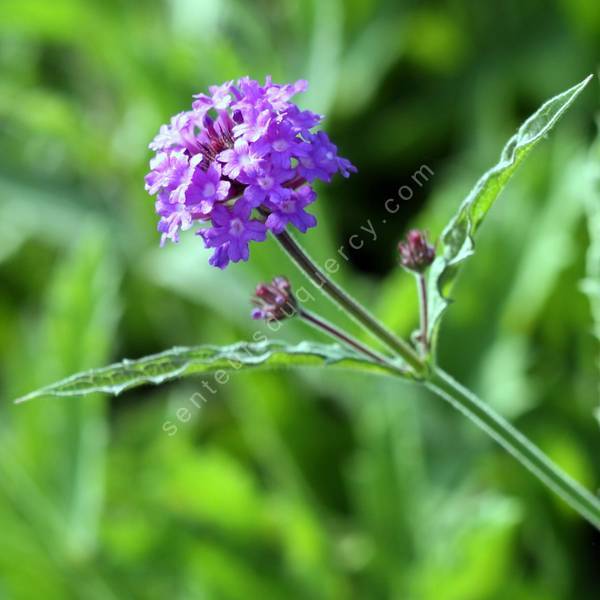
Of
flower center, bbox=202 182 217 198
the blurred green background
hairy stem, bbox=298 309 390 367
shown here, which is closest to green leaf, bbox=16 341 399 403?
hairy stem, bbox=298 309 390 367

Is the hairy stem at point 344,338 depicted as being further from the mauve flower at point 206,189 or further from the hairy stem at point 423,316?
the mauve flower at point 206,189

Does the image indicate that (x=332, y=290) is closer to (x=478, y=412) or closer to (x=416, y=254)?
(x=416, y=254)

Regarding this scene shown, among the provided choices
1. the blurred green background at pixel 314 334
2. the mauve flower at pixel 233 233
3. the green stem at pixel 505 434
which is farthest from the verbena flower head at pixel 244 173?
the blurred green background at pixel 314 334

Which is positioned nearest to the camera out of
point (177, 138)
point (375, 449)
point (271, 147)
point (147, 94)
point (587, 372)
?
Answer: point (271, 147)

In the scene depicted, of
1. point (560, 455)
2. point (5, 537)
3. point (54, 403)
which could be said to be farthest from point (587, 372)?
point (5, 537)

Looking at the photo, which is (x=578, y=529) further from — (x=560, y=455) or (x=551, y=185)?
(x=551, y=185)

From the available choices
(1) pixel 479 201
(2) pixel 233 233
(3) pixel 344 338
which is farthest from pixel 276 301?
(1) pixel 479 201
